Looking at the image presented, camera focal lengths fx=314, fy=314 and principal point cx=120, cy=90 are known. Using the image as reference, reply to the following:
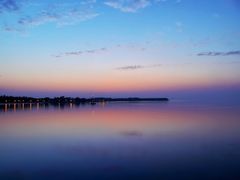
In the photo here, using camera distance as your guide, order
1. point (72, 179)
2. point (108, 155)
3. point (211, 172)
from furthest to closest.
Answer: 1. point (108, 155)
2. point (211, 172)
3. point (72, 179)

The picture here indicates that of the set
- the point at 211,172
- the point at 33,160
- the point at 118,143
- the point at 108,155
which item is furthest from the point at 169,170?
the point at 118,143

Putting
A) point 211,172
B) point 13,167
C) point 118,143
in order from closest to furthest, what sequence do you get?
1. point 211,172
2. point 13,167
3. point 118,143

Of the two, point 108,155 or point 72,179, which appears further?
point 108,155

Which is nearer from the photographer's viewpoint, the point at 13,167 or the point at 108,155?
the point at 13,167

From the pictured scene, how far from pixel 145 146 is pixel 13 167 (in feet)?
27.1

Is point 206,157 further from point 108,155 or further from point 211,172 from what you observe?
point 108,155

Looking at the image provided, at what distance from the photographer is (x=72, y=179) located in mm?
11219

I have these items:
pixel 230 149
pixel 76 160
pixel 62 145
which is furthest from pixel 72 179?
pixel 230 149

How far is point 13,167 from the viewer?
13.2 m

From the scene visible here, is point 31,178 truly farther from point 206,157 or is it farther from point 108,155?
point 206,157

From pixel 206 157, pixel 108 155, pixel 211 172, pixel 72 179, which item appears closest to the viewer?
pixel 72 179

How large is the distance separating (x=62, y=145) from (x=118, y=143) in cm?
357

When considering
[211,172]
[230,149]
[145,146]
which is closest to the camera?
A: [211,172]

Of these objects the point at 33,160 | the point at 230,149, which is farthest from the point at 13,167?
the point at 230,149
